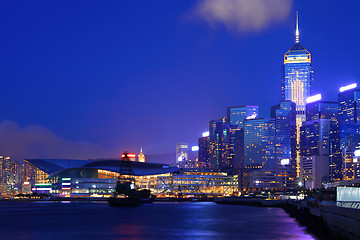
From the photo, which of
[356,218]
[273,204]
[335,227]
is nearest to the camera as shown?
[356,218]

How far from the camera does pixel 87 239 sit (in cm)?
6831

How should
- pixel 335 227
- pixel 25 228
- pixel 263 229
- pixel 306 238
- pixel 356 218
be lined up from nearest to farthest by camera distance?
pixel 356 218 < pixel 335 227 < pixel 306 238 < pixel 263 229 < pixel 25 228

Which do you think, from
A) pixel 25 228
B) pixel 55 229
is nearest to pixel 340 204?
pixel 55 229

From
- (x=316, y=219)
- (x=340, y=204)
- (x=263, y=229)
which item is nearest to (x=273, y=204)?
(x=263, y=229)

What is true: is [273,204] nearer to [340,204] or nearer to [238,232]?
[238,232]

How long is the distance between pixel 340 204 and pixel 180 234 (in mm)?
35978

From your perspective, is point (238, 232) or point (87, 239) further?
point (238, 232)

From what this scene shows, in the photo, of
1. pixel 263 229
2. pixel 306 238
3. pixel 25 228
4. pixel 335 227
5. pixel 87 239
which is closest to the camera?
pixel 335 227

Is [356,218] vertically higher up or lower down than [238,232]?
higher up

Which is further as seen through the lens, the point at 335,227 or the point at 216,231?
the point at 216,231

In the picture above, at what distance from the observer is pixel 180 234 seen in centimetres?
7662

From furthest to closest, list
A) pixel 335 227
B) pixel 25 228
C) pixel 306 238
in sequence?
pixel 25 228 < pixel 306 238 < pixel 335 227

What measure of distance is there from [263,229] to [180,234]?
13817mm

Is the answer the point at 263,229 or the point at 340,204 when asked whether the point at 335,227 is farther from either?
the point at 263,229
